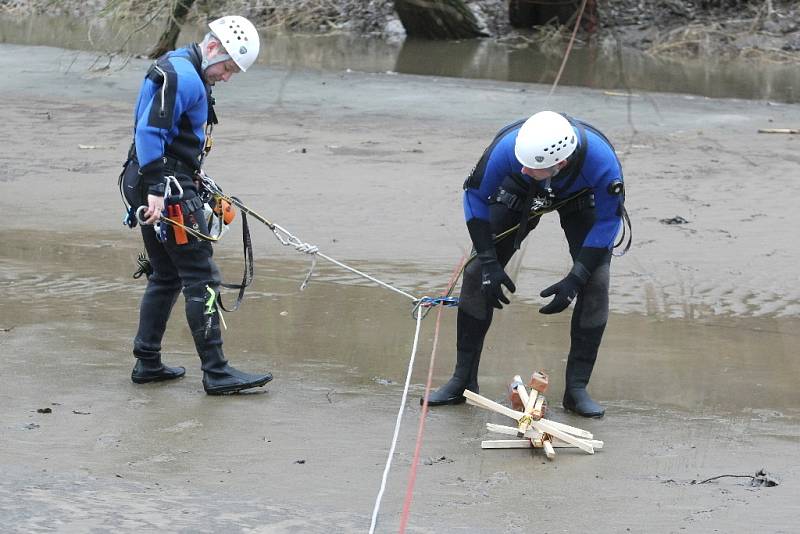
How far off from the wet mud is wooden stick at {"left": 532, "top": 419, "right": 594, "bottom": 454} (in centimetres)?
6

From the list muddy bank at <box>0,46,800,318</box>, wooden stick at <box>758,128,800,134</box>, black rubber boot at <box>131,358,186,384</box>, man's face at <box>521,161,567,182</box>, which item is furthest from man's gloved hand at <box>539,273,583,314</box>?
wooden stick at <box>758,128,800,134</box>

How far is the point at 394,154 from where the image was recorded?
10.7 metres

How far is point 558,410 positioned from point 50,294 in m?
3.41

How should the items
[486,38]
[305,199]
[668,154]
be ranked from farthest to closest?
1. [486,38]
2. [668,154]
3. [305,199]

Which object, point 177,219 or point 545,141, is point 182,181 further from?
point 545,141

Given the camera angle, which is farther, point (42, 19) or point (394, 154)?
point (42, 19)

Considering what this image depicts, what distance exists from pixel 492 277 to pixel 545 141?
0.71m

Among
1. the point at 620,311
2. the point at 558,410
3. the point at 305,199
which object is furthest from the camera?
the point at 305,199

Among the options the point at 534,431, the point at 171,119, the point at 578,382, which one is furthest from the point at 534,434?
the point at 171,119

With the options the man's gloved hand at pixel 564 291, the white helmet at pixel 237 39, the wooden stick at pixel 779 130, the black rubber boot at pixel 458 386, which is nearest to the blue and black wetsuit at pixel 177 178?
the white helmet at pixel 237 39

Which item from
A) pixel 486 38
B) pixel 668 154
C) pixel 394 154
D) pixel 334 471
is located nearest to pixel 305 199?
pixel 394 154

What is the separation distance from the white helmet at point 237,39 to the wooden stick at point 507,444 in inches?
77.6

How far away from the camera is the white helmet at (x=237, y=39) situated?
5211 millimetres

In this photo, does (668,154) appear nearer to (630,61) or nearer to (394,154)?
(394,154)
